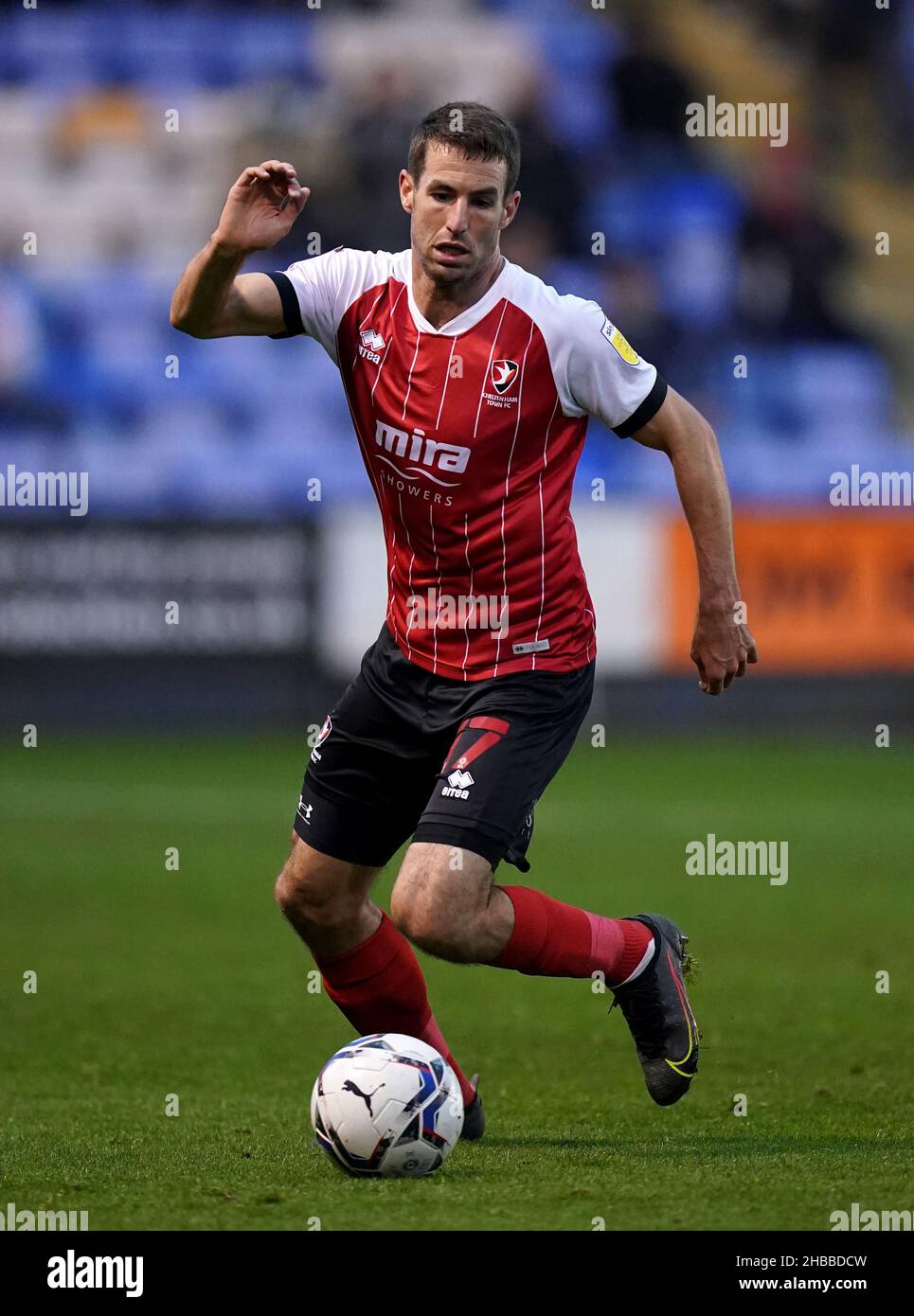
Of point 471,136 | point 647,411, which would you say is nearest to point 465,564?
point 647,411

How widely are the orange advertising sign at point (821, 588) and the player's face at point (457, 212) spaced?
33.7 feet

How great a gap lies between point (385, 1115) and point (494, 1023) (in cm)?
242

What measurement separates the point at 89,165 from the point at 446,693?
14981 millimetres

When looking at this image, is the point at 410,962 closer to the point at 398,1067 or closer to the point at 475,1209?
the point at 398,1067

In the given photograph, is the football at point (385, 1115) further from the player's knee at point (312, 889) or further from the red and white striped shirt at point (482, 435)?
the red and white striped shirt at point (482, 435)

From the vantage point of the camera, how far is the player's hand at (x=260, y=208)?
468cm

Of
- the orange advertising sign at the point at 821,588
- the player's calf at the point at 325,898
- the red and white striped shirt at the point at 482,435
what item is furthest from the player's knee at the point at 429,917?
the orange advertising sign at the point at 821,588

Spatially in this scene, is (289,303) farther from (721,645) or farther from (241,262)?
(721,645)

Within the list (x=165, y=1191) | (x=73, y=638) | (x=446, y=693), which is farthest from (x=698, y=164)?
(x=165, y=1191)

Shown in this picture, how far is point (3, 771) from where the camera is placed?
13359mm

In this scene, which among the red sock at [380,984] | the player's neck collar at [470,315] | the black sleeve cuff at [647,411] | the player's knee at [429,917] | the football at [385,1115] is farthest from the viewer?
the red sock at [380,984]

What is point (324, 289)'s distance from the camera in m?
5.00

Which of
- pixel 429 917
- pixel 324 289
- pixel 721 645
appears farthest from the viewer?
pixel 324 289

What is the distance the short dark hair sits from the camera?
4723mm
